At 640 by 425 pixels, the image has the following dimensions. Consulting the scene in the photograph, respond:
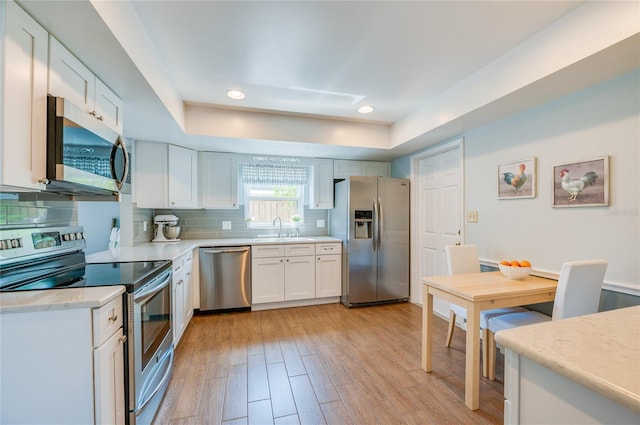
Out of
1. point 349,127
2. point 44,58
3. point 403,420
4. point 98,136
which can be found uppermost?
point 349,127

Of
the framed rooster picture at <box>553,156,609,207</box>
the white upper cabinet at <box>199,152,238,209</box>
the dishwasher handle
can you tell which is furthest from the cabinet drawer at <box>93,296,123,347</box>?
the framed rooster picture at <box>553,156,609,207</box>

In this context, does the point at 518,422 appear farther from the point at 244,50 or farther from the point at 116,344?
the point at 244,50

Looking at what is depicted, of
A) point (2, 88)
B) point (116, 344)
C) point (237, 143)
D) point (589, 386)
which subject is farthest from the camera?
point (237, 143)

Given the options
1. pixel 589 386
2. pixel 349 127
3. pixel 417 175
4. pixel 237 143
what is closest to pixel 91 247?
pixel 237 143

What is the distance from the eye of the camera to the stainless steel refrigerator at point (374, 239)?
3.65 metres

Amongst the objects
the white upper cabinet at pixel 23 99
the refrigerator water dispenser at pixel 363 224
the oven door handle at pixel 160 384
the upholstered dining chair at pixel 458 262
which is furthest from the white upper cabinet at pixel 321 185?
the white upper cabinet at pixel 23 99

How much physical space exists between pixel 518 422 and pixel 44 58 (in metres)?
2.37

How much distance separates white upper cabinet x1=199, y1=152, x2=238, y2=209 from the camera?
3.63 m

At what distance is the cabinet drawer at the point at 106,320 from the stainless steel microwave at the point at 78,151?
63cm

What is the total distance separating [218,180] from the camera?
369 centimetres

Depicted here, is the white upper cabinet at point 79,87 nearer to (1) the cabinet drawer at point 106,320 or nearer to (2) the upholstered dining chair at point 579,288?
(1) the cabinet drawer at point 106,320

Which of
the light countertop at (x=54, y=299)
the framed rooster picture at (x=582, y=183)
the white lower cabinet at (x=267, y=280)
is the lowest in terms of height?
the white lower cabinet at (x=267, y=280)

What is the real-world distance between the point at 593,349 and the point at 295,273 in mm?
3062

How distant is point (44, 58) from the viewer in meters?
1.25
